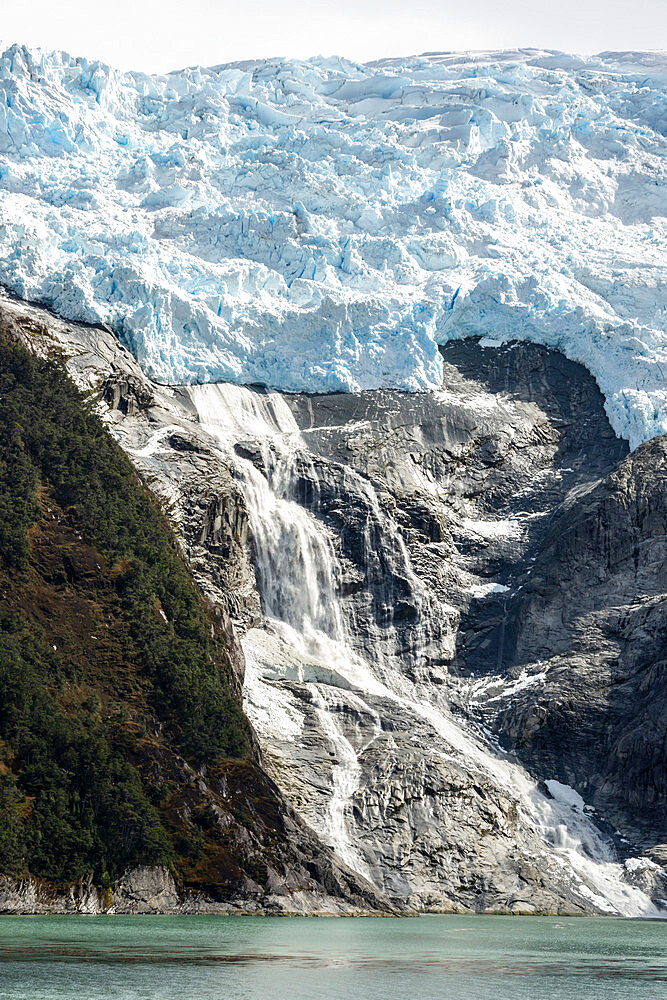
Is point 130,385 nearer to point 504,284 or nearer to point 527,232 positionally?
point 504,284

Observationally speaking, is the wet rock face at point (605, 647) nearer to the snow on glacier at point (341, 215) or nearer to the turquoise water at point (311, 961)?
the snow on glacier at point (341, 215)

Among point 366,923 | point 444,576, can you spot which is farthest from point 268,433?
point 366,923

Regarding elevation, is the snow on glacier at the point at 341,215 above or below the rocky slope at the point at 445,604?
above

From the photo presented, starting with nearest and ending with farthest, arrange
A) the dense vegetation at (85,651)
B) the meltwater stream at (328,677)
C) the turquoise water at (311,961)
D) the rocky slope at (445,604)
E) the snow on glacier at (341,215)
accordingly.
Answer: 1. the turquoise water at (311,961)
2. the dense vegetation at (85,651)
3. the meltwater stream at (328,677)
4. the rocky slope at (445,604)
5. the snow on glacier at (341,215)

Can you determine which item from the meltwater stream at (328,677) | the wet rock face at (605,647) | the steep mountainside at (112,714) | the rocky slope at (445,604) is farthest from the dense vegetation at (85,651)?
the wet rock face at (605,647)

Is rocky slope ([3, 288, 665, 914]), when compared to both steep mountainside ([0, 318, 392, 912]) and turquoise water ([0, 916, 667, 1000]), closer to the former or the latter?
steep mountainside ([0, 318, 392, 912])

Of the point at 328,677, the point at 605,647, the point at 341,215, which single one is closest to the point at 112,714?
the point at 328,677

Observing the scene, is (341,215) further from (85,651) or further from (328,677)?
(85,651)
